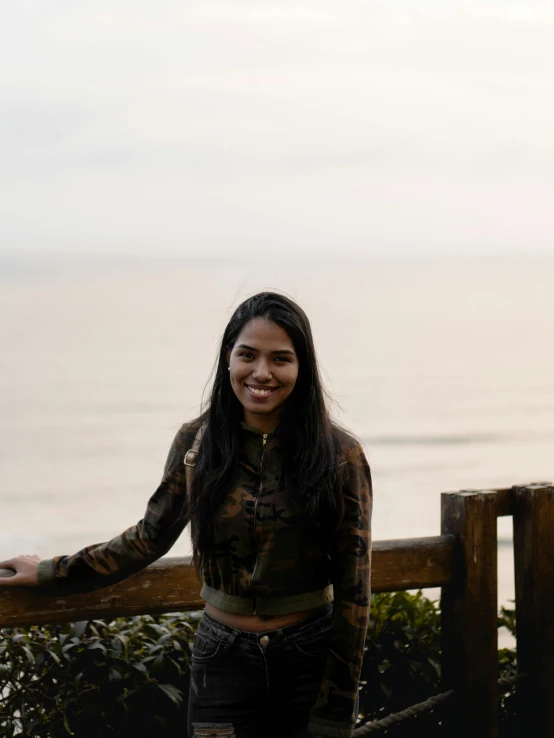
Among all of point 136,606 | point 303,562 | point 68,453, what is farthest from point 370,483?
point 68,453

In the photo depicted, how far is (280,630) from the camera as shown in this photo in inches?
101

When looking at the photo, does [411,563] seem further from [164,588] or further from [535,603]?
[164,588]

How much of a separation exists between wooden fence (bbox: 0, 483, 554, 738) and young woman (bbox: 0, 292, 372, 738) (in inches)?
34.8

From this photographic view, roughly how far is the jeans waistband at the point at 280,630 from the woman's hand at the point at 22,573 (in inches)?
20.2

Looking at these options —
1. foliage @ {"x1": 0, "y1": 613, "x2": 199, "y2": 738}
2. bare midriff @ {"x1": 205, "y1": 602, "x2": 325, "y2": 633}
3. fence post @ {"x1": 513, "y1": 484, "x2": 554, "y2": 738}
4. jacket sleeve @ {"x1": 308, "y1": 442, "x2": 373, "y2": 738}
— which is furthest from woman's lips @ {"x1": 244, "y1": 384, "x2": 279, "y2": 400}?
fence post @ {"x1": 513, "y1": 484, "x2": 554, "y2": 738}

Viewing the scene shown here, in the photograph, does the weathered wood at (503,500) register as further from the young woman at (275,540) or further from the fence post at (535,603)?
the young woman at (275,540)

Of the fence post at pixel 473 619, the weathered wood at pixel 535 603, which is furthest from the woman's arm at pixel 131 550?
the weathered wood at pixel 535 603

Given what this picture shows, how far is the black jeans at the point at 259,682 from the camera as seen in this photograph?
2551mm

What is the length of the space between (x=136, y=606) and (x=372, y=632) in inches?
42.3

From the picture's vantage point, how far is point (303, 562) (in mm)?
2619

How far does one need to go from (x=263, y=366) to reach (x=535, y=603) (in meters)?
1.77

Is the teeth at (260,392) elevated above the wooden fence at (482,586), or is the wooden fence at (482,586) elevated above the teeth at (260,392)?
the teeth at (260,392)

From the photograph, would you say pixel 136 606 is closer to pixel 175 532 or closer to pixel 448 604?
pixel 175 532

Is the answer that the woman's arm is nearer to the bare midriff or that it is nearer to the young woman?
the young woman
